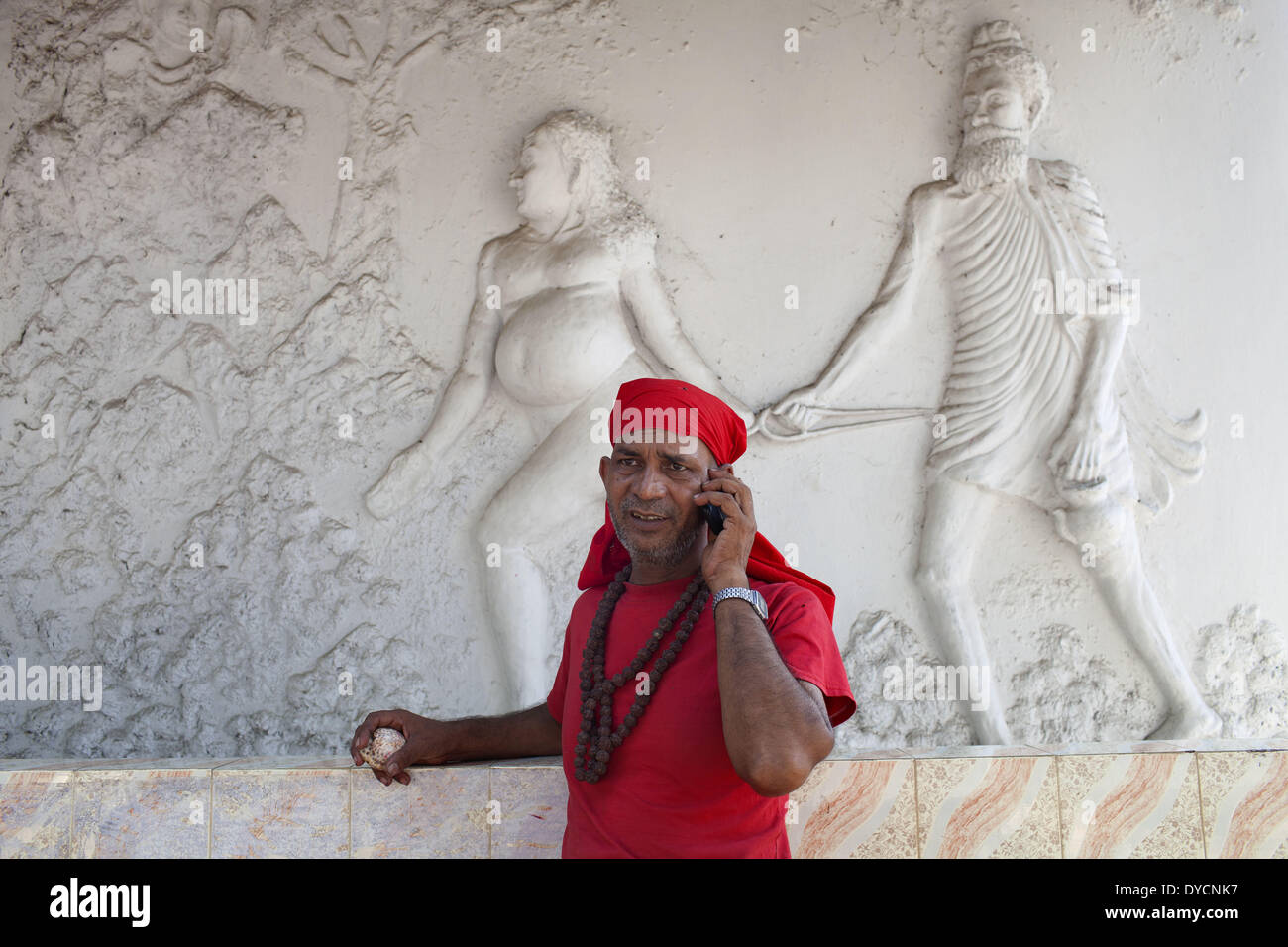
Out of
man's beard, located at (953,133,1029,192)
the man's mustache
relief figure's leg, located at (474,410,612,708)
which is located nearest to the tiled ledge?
relief figure's leg, located at (474,410,612,708)

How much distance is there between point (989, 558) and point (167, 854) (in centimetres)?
312

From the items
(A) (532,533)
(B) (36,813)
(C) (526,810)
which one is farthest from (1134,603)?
(B) (36,813)

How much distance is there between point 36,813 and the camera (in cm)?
300

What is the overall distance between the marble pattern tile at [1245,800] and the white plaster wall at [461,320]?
1525 millimetres

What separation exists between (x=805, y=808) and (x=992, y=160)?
9.18 feet

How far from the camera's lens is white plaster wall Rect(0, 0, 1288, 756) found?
4562 millimetres

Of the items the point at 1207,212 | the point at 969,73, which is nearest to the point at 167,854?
the point at 969,73

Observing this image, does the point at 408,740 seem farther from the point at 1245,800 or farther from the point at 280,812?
the point at 1245,800

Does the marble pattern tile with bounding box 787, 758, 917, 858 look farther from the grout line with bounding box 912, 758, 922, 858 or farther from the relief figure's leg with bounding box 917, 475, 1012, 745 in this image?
the relief figure's leg with bounding box 917, 475, 1012, 745

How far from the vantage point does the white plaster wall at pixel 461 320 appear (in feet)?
15.0

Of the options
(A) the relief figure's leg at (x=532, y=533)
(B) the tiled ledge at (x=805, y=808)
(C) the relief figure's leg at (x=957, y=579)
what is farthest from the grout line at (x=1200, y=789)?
(A) the relief figure's leg at (x=532, y=533)

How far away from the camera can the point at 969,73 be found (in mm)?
4691

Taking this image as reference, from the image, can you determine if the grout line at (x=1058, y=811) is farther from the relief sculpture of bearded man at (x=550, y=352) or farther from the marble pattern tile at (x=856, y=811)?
the relief sculpture of bearded man at (x=550, y=352)

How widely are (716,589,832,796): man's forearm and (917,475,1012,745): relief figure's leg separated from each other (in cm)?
269
